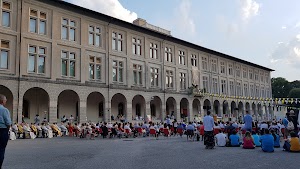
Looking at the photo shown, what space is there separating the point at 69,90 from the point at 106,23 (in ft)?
30.8

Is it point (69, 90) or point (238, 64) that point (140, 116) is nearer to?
point (69, 90)

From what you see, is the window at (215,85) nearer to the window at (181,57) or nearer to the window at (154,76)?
the window at (181,57)

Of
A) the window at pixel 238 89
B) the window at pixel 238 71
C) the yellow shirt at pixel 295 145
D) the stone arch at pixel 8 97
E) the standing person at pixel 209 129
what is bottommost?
the yellow shirt at pixel 295 145

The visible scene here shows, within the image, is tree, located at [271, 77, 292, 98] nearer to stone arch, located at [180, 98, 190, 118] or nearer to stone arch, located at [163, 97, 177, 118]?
stone arch, located at [180, 98, 190, 118]

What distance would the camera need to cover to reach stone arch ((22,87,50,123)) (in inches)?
1135

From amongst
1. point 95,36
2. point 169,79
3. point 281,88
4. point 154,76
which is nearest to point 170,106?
point 169,79

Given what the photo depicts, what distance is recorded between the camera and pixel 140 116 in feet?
130

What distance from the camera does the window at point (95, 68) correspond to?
32.3 metres

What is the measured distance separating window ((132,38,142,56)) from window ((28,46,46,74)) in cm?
1253

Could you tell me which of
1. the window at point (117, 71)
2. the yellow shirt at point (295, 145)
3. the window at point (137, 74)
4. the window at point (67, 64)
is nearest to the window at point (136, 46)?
the window at point (137, 74)

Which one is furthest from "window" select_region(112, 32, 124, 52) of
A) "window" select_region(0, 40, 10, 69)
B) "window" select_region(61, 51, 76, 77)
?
"window" select_region(0, 40, 10, 69)

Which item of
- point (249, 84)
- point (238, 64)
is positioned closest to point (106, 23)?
point (238, 64)

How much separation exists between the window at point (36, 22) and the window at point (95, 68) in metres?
6.20

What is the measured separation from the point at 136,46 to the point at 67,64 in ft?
35.6
